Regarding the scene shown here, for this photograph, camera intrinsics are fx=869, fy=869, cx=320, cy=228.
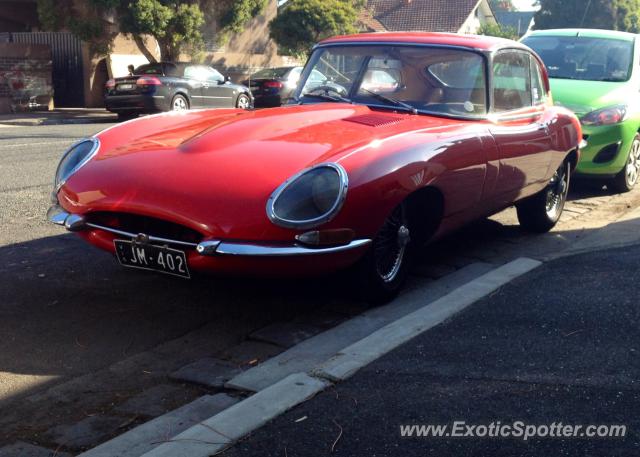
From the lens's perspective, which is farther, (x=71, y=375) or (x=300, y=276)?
(x=300, y=276)

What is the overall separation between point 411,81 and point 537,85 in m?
1.43

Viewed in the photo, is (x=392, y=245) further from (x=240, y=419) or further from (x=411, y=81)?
(x=240, y=419)

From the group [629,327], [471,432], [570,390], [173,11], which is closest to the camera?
[471,432]

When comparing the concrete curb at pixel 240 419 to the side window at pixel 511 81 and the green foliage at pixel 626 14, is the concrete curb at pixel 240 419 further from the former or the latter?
the green foliage at pixel 626 14

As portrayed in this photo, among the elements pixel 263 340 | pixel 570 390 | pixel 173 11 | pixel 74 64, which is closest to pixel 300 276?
pixel 263 340

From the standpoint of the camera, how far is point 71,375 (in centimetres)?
388

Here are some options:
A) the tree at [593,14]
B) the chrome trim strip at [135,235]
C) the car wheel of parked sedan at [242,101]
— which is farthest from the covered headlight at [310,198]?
the tree at [593,14]

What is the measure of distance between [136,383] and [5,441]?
27.5 inches

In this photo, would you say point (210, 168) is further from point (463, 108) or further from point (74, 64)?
point (74, 64)

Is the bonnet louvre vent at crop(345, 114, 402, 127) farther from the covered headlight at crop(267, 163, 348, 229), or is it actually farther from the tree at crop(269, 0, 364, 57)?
the tree at crop(269, 0, 364, 57)

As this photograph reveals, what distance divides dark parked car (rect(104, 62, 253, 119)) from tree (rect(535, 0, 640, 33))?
38.4 metres

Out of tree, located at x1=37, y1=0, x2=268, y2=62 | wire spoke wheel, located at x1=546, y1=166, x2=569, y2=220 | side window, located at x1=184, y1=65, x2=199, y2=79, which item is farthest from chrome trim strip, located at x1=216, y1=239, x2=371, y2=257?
tree, located at x1=37, y1=0, x2=268, y2=62

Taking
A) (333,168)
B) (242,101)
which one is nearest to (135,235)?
(333,168)

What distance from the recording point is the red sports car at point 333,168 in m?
4.18
